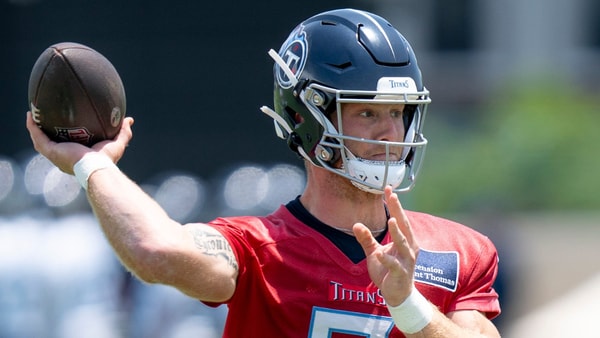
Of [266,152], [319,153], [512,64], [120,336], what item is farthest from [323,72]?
[512,64]

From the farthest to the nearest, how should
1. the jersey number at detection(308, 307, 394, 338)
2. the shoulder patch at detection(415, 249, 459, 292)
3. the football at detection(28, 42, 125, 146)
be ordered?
the shoulder patch at detection(415, 249, 459, 292) → the jersey number at detection(308, 307, 394, 338) → the football at detection(28, 42, 125, 146)

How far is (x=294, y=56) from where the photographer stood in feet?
13.0

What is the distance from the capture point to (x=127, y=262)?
331 cm

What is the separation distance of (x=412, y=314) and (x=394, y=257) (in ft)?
0.61

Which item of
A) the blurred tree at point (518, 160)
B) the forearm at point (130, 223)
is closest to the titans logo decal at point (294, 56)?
the forearm at point (130, 223)

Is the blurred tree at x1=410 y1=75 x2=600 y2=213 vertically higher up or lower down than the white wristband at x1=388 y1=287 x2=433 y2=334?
lower down

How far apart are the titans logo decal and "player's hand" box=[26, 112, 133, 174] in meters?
0.63

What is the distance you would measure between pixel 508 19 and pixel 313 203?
46.5 ft

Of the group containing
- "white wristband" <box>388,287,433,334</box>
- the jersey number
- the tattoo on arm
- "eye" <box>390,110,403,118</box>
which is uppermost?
"eye" <box>390,110,403,118</box>

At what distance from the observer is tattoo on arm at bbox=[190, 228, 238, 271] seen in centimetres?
347

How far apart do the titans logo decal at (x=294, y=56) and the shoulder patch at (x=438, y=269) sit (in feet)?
2.28

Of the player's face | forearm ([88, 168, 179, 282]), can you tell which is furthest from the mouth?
forearm ([88, 168, 179, 282])

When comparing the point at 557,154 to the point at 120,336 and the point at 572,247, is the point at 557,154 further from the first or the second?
the point at 120,336

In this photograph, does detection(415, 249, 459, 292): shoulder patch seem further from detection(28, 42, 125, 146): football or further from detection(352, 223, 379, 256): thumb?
detection(28, 42, 125, 146): football
